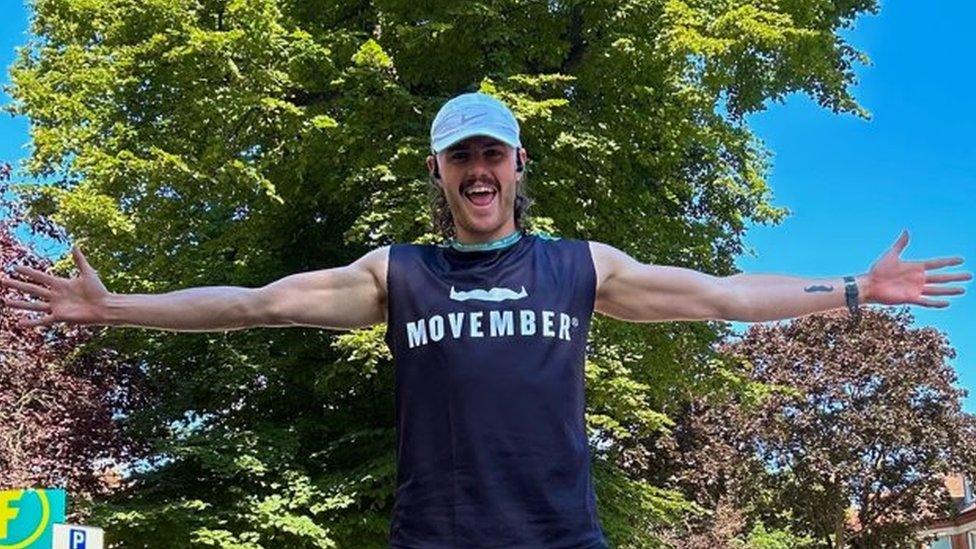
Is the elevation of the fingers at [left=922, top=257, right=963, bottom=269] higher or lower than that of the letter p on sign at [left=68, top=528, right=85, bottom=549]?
higher

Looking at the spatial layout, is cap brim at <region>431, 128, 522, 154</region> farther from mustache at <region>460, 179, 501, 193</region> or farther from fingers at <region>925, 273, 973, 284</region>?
fingers at <region>925, 273, 973, 284</region>

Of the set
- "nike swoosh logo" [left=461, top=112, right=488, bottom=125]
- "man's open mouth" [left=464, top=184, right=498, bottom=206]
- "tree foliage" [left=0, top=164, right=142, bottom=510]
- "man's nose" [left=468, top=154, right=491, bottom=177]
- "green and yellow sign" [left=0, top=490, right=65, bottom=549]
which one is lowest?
"green and yellow sign" [left=0, top=490, right=65, bottom=549]

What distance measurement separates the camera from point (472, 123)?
2.24 metres

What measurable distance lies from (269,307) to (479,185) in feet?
1.83

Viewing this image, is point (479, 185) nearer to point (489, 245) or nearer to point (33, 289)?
point (489, 245)

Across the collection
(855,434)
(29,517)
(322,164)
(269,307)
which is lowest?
(29,517)

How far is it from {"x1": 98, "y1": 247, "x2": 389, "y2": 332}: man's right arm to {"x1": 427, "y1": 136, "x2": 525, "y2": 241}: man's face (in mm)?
213

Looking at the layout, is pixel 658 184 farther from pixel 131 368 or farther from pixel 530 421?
pixel 530 421

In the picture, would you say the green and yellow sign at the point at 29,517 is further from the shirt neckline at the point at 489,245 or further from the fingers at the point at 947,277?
the fingers at the point at 947,277

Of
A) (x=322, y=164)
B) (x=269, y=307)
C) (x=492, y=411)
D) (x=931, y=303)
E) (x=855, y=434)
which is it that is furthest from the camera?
(x=855, y=434)

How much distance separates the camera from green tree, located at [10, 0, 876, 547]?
13.6m

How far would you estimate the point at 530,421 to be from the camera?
204cm

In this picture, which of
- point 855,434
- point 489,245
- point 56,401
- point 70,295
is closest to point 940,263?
point 489,245

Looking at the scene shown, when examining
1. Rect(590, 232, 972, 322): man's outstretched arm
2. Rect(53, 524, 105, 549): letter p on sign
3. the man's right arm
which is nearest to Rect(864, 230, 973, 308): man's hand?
Rect(590, 232, 972, 322): man's outstretched arm
